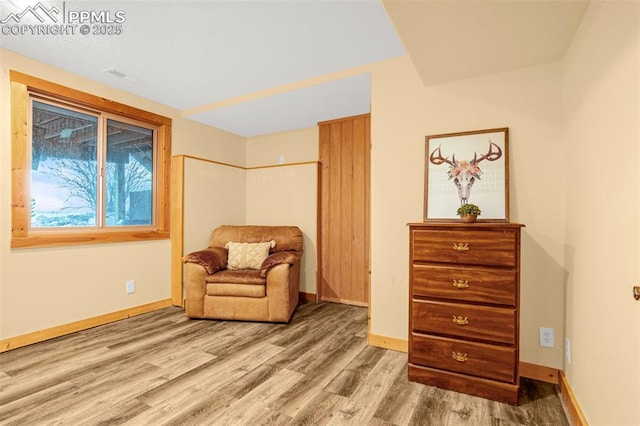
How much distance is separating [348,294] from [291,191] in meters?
1.61

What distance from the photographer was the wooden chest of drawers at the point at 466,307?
176cm

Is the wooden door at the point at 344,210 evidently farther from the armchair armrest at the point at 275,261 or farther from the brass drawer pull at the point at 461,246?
the brass drawer pull at the point at 461,246

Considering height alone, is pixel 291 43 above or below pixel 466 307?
above

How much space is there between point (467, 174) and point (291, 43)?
168cm

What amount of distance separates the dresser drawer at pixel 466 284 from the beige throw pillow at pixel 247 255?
79.9 inches

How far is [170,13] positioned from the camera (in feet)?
6.58

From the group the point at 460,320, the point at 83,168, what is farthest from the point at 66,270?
the point at 460,320

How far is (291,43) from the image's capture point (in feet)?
7.69

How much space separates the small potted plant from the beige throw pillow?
2.25 m

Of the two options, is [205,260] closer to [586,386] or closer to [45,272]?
[45,272]

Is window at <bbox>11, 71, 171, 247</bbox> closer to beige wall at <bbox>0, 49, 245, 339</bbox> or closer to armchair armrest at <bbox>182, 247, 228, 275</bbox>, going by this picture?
beige wall at <bbox>0, 49, 245, 339</bbox>

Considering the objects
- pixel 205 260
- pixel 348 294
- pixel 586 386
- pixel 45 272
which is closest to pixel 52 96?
pixel 45 272

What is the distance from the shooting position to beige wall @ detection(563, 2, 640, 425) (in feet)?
3.52

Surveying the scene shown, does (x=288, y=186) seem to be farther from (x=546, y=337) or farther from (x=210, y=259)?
(x=546, y=337)
